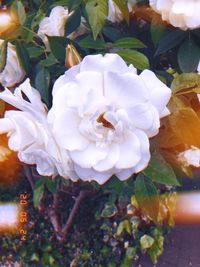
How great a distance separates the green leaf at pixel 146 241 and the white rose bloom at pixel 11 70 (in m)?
1.55

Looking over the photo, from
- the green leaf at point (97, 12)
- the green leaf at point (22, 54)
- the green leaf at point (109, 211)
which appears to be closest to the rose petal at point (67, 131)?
the green leaf at point (97, 12)

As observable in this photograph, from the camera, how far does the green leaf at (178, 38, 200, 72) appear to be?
1011mm

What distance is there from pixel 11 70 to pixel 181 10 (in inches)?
15.0

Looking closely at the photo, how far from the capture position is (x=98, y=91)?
688mm

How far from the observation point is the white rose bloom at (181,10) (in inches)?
34.8

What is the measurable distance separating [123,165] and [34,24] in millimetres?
493

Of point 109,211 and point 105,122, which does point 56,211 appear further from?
point 105,122

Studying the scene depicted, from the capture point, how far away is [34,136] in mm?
720

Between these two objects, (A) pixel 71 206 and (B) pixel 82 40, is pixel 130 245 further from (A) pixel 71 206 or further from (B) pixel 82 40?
(B) pixel 82 40

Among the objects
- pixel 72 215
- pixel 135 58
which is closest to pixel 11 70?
pixel 135 58

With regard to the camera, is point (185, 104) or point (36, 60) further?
point (36, 60)

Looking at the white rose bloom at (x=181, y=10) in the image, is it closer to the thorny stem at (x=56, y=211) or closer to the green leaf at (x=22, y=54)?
the green leaf at (x=22, y=54)

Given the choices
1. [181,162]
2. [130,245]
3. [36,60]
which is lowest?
[130,245]

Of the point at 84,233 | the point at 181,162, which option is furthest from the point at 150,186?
the point at 84,233
